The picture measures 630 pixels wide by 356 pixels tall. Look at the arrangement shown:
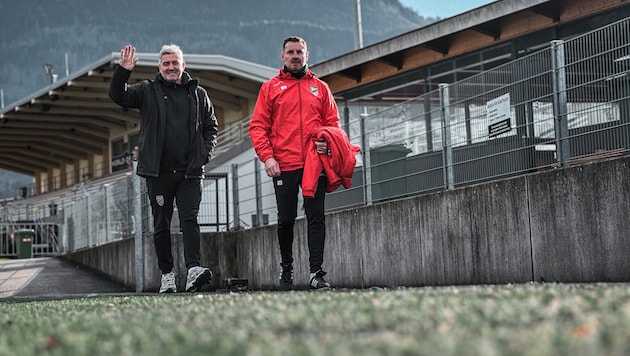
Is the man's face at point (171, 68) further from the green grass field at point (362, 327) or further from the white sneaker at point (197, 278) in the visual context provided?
the green grass field at point (362, 327)

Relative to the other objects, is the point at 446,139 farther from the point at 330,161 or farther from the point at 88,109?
the point at 88,109

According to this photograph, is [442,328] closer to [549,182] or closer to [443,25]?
[549,182]

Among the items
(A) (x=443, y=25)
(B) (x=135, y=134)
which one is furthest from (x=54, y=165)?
(A) (x=443, y=25)

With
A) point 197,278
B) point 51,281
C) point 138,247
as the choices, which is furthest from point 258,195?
point 197,278

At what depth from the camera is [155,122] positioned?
8.48m

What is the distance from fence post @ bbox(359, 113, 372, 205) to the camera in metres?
10.8

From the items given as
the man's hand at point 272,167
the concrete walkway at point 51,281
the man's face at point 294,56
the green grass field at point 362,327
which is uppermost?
the man's face at point 294,56

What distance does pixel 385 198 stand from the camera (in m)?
10.5

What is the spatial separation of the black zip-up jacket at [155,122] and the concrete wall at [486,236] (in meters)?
2.14

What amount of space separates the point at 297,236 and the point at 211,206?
2529 millimetres

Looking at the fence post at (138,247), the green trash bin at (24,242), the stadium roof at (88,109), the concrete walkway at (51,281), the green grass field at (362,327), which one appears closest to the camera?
the green grass field at (362,327)

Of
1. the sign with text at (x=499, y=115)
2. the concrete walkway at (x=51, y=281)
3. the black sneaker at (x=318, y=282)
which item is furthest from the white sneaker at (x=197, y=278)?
the concrete walkway at (x=51, y=281)

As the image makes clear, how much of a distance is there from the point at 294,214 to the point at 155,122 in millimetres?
1389

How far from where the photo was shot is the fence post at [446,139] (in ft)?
30.7
